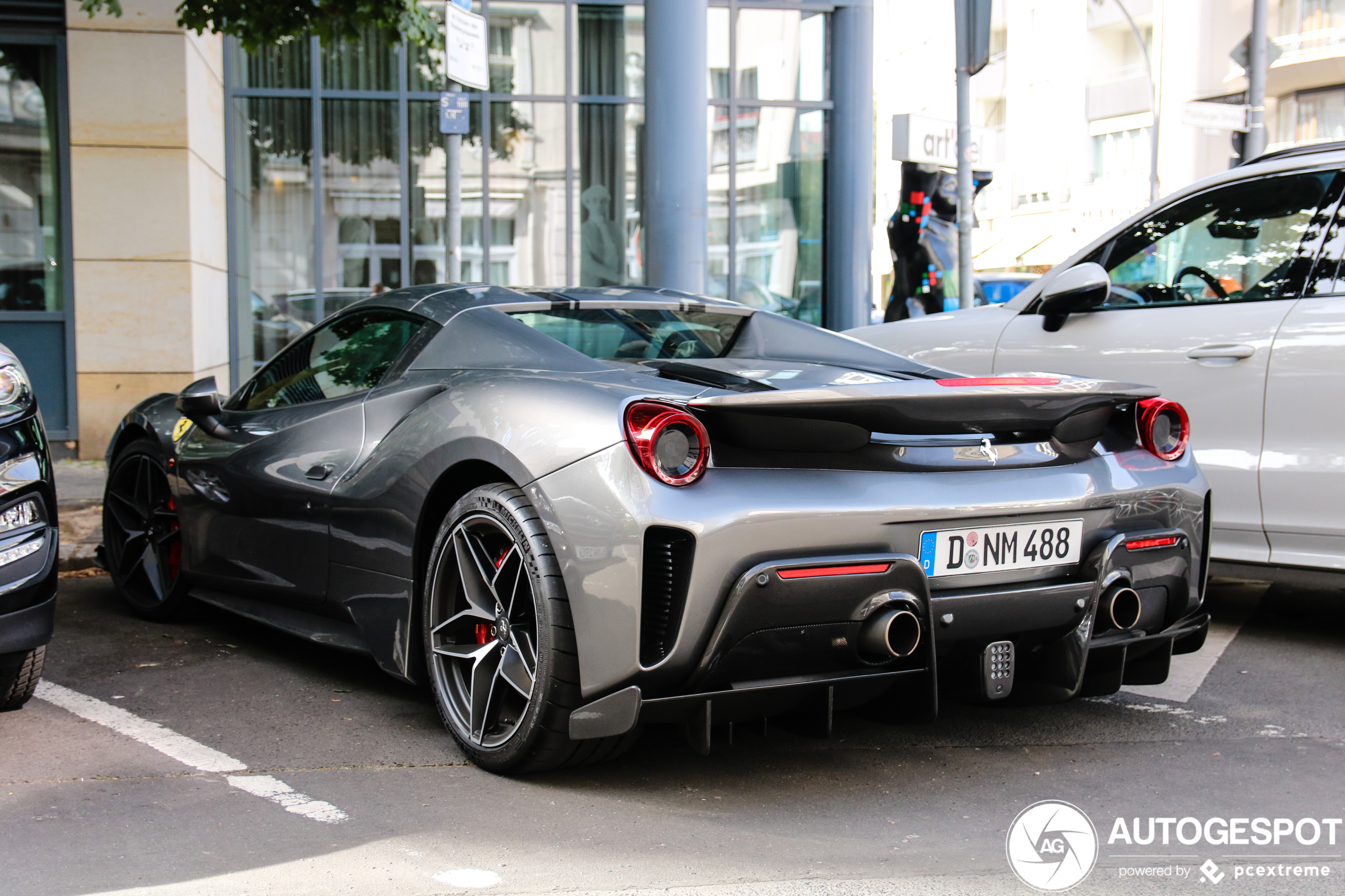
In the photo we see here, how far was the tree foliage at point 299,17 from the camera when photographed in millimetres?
7270

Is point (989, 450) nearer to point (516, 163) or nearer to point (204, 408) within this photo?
point (204, 408)

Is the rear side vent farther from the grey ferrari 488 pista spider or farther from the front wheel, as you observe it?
the front wheel

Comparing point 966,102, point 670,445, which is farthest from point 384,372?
point 966,102

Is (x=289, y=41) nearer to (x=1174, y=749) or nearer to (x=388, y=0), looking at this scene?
(x=388, y=0)

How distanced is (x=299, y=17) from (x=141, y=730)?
483cm

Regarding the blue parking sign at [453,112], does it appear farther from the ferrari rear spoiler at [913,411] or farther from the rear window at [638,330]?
the ferrari rear spoiler at [913,411]

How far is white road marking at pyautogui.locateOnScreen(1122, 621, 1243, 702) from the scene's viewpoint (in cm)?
429

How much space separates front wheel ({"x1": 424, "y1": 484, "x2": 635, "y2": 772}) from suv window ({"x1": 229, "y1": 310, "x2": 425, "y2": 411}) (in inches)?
35.2

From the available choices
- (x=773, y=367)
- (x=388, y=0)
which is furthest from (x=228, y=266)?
(x=773, y=367)

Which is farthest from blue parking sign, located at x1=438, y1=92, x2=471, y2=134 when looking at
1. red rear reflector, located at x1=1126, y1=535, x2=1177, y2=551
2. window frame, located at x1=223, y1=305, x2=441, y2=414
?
red rear reflector, located at x1=1126, y1=535, x2=1177, y2=551

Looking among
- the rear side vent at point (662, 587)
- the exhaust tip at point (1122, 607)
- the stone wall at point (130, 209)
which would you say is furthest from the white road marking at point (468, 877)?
the stone wall at point (130, 209)

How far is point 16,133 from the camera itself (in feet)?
33.7

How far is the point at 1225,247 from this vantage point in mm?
5047

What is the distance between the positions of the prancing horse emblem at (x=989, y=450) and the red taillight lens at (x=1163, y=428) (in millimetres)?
551
